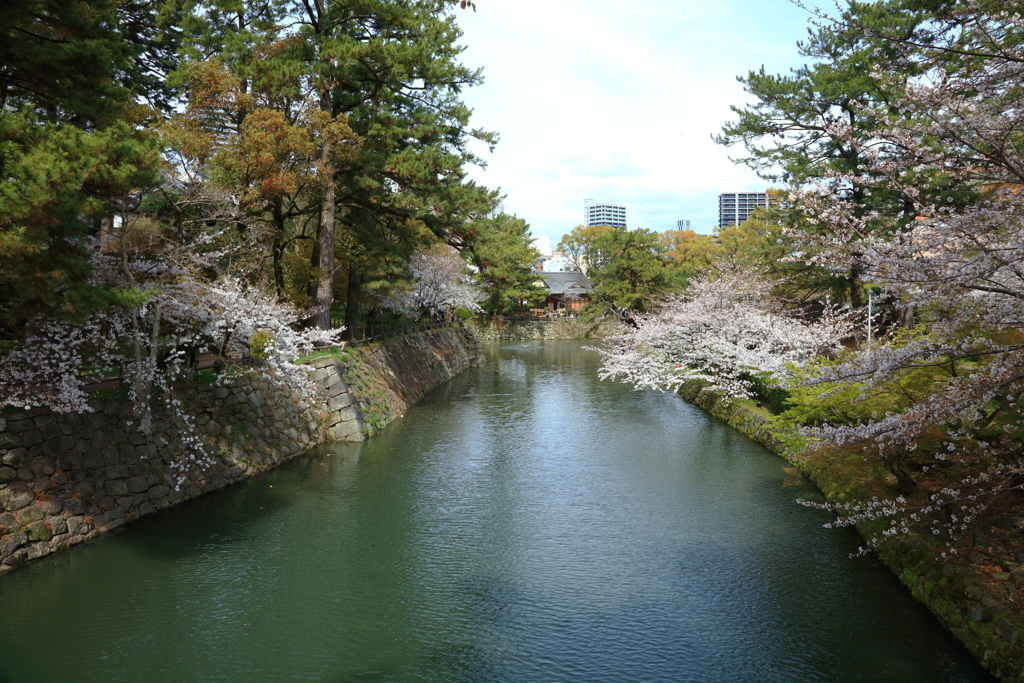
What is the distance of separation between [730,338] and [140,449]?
17.9 meters

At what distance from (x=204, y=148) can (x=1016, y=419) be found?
656 inches

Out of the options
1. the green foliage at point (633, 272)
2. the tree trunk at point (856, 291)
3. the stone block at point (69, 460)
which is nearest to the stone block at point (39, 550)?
the stone block at point (69, 460)

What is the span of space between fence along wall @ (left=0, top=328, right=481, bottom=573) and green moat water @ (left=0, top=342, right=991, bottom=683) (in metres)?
0.42

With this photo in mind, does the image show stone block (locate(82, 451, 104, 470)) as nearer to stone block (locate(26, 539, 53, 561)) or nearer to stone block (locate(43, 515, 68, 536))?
stone block (locate(43, 515, 68, 536))

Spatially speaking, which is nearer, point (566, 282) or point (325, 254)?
point (325, 254)

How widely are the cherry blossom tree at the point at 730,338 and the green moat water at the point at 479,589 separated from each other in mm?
5675

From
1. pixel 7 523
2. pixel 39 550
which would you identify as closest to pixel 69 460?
pixel 7 523

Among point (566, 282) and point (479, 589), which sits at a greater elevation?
point (566, 282)

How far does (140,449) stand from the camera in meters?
11.9

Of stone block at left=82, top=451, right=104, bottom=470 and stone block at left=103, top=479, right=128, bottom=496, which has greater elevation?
stone block at left=82, top=451, right=104, bottom=470

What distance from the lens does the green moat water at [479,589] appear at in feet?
23.7

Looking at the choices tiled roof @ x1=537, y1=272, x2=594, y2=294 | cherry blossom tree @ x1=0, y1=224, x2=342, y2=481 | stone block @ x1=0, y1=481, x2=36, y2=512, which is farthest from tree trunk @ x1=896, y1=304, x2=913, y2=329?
tiled roof @ x1=537, y1=272, x2=594, y2=294

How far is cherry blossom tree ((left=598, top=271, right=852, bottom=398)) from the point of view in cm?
1992

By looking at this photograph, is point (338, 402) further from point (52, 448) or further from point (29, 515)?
point (29, 515)
